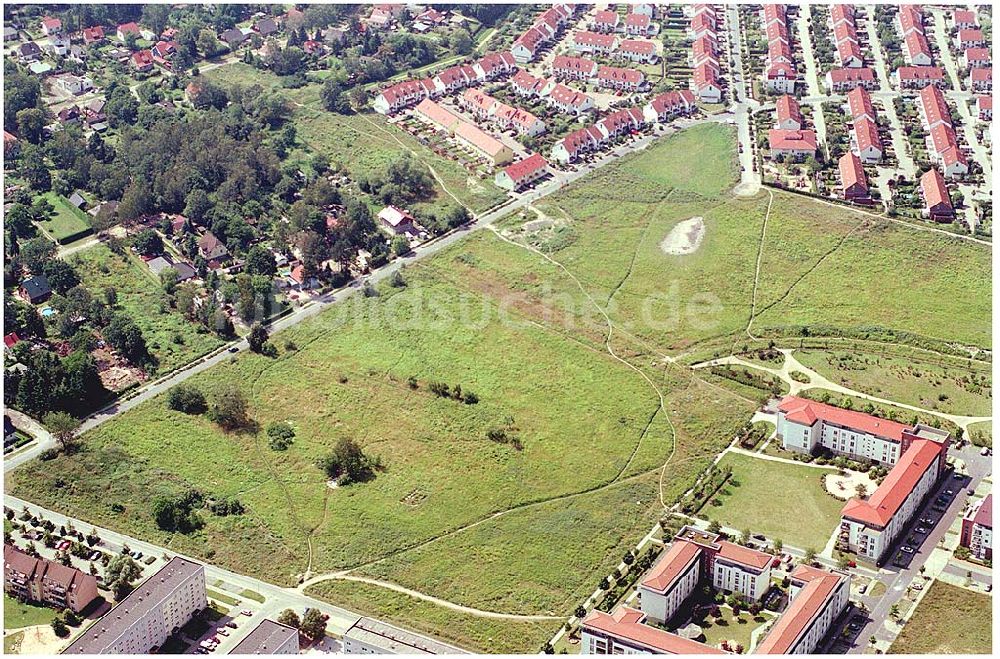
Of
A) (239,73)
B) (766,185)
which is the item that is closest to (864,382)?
(766,185)

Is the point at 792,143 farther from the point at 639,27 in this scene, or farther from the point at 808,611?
the point at 808,611

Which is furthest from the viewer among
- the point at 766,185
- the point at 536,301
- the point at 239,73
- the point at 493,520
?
the point at 239,73

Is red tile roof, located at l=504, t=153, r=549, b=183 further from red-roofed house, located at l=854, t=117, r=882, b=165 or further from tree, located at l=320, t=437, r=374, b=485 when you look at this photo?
tree, located at l=320, t=437, r=374, b=485

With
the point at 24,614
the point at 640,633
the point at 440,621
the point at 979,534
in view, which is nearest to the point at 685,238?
the point at 979,534

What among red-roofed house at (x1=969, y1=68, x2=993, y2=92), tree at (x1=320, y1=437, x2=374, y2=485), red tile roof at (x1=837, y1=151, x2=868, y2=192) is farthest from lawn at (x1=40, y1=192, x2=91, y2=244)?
red-roofed house at (x1=969, y1=68, x2=993, y2=92)

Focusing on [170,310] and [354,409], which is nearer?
[354,409]

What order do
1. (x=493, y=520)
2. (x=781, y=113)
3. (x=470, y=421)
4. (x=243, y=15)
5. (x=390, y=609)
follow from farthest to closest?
1. (x=243, y=15)
2. (x=781, y=113)
3. (x=470, y=421)
4. (x=493, y=520)
5. (x=390, y=609)

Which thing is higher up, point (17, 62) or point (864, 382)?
point (17, 62)

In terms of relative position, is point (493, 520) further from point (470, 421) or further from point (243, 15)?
point (243, 15)
